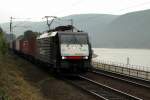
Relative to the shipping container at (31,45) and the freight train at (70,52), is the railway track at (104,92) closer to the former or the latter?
the freight train at (70,52)

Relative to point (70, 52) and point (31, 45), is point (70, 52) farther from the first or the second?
point (31, 45)

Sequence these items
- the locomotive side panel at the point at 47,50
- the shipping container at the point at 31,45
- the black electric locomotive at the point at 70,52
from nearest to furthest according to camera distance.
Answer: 1. the black electric locomotive at the point at 70,52
2. the locomotive side panel at the point at 47,50
3. the shipping container at the point at 31,45

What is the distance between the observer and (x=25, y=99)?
43.8 ft

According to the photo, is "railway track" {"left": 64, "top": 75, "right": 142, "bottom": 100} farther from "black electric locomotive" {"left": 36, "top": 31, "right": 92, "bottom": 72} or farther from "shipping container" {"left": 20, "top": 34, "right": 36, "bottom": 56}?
"shipping container" {"left": 20, "top": 34, "right": 36, "bottom": 56}

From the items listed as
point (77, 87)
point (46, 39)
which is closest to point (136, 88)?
point (77, 87)

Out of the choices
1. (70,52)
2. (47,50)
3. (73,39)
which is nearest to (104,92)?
(70,52)

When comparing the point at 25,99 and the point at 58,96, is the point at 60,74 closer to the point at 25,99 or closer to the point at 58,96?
the point at 58,96

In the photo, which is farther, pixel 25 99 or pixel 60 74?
pixel 60 74

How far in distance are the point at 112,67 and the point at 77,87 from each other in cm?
1216

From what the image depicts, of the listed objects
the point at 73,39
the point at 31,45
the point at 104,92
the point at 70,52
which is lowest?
the point at 104,92

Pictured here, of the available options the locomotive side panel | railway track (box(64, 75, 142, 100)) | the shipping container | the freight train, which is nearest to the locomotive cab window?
the freight train

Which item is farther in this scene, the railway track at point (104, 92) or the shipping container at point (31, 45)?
the shipping container at point (31, 45)

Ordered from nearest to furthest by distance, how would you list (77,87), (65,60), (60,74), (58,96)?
(58,96)
(77,87)
(65,60)
(60,74)

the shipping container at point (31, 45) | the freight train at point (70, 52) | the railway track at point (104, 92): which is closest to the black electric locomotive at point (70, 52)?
the freight train at point (70, 52)
